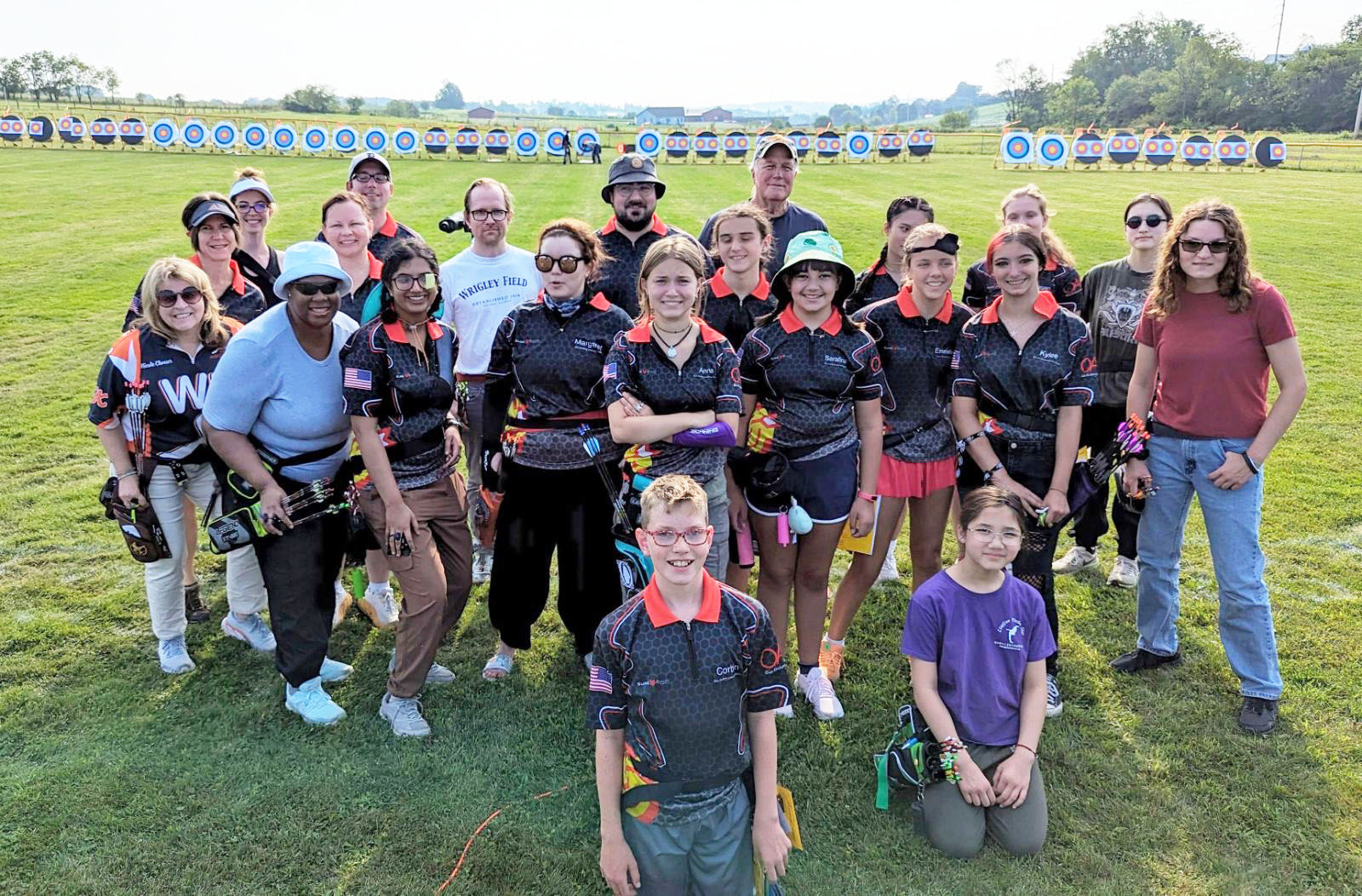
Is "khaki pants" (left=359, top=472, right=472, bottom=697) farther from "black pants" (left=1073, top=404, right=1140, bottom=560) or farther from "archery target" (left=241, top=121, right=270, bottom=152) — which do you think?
"archery target" (left=241, top=121, right=270, bottom=152)

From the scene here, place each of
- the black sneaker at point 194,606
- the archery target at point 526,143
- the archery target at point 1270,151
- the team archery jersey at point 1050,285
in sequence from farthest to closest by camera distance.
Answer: the archery target at point 526,143
the archery target at point 1270,151
the black sneaker at point 194,606
the team archery jersey at point 1050,285

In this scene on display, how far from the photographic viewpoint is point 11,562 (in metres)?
6.01

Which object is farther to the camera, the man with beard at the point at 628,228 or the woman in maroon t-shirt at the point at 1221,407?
the man with beard at the point at 628,228

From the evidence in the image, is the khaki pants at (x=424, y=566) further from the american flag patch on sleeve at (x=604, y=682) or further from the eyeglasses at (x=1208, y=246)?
the eyeglasses at (x=1208, y=246)

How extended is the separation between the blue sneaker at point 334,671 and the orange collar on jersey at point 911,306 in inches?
141

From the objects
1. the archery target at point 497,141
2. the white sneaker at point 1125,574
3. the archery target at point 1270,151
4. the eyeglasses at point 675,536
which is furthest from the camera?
the archery target at point 497,141

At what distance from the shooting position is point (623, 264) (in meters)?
5.25

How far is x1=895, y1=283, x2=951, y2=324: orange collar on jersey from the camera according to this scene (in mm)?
4547

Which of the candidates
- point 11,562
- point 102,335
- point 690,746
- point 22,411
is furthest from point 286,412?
point 102,335

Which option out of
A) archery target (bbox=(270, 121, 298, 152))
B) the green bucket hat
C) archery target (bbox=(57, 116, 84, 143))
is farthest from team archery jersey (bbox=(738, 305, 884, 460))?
archery target (bbox=(57, 116, 84, 143))

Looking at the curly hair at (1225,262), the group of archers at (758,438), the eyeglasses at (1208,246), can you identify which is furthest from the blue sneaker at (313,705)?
the eyeglasses at (1208,246)

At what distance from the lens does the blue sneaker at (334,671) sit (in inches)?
191

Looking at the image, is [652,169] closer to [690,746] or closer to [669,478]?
[669,478]

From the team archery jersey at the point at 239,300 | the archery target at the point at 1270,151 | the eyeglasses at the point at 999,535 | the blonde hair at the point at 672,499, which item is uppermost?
the archery target at the point at 1270,151
